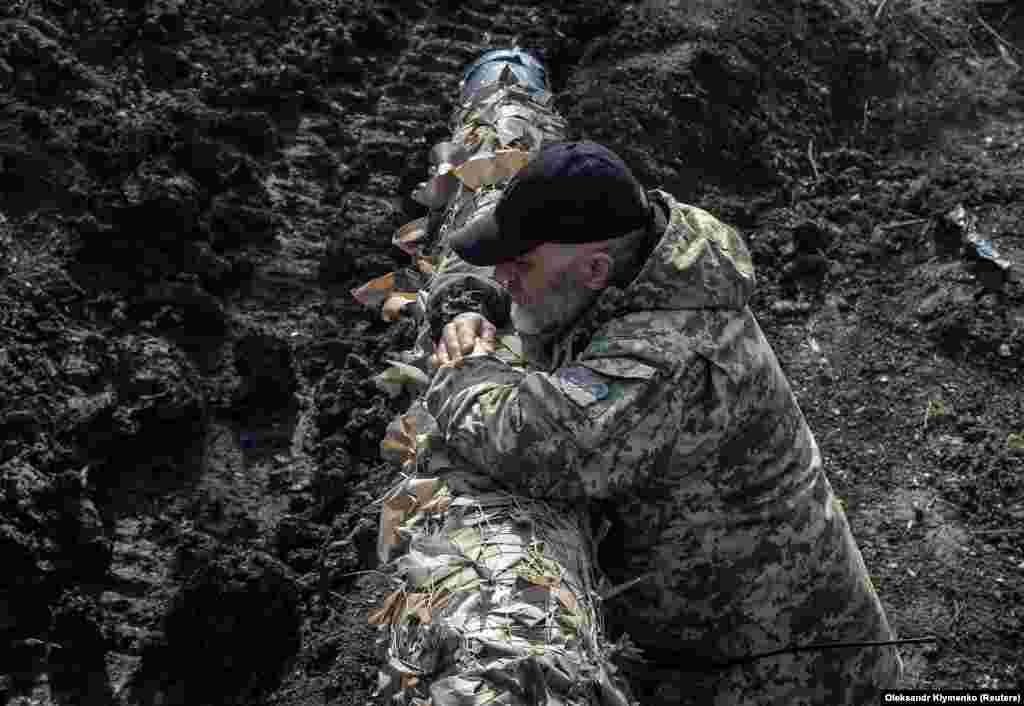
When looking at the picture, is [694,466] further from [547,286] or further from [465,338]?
[465,338]

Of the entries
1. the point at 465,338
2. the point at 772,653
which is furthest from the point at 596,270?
the point at 772,653

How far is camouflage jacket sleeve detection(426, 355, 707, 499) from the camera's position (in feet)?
8.84

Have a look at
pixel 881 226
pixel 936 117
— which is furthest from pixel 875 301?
pixel 936 117

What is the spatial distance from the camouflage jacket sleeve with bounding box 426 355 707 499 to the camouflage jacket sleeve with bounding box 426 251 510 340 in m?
0.58

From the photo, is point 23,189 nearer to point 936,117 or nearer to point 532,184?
point 532,184

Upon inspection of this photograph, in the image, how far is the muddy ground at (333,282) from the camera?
3900 millimetres

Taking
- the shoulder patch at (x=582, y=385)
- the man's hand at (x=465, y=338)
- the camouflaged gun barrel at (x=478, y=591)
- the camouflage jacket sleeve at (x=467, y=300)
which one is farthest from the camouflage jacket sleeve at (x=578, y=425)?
the camouflage jacket sleeve at (x=467, y=300)

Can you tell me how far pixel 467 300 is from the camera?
3.40m

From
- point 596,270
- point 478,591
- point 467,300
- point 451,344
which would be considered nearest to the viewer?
point 478,591

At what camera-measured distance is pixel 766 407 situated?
9.63ft

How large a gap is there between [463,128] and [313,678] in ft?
5.68

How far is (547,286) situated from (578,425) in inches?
14.4

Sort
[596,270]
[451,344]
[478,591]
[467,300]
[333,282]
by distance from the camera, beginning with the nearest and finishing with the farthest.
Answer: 1. [478,591]
2. [596,270]
3. [451,344]
4. [467,300]
5. [333,282]

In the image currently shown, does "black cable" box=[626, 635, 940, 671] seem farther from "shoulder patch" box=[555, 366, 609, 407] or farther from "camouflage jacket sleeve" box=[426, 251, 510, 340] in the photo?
"camouflage jacket sleeve" box=[426, 251, 510, 340]
